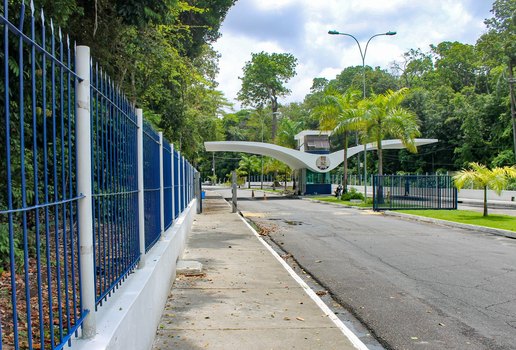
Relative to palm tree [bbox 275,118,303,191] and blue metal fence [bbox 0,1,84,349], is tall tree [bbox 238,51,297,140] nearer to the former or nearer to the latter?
palm tree [bbox 275,118,303,191]

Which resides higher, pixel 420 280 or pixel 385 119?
pixel 385 119

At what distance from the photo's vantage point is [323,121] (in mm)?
35094

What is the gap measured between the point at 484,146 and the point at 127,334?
168 ft

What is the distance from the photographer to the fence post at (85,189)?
2902 millimetres

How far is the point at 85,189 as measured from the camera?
291cm

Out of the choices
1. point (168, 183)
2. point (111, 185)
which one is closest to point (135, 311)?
point (111, 185)

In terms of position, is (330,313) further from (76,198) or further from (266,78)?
(266,78)

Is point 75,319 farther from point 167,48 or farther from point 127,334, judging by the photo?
point 167,48

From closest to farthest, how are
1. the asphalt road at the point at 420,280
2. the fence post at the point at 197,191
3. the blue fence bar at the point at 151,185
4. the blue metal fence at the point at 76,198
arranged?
the blue metal fence at the point at 76,198, the asphalt road at the point at 420,280, the blue fence bar at the point at 151,185, the fence post at the point at 197,191

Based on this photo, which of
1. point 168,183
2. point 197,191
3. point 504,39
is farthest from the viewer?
point 504,39

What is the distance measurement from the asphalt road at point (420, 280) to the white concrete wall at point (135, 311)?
247cm

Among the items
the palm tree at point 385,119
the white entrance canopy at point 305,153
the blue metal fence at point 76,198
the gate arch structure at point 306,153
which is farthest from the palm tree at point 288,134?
the blue metal fence at point 76,198

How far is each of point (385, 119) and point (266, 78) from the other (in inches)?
2098

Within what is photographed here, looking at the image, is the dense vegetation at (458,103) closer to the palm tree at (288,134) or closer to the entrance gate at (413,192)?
the palm tree at (288,134)
